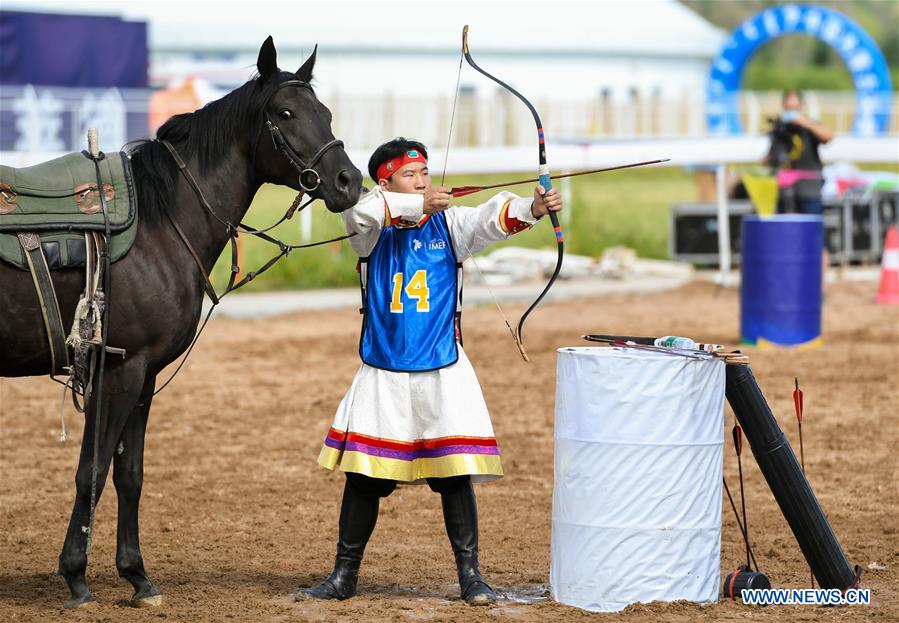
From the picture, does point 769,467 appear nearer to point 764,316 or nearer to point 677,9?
point 764,316

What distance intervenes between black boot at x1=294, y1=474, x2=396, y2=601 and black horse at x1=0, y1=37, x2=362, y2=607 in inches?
27.1

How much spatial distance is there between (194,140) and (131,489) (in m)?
1.46

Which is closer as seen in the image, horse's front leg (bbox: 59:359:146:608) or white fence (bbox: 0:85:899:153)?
horse's front leg (bbox: 59:359:146:608)

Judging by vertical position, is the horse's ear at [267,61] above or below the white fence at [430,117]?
below

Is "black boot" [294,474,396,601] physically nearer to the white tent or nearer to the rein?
the rein

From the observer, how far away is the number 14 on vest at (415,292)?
539 cm

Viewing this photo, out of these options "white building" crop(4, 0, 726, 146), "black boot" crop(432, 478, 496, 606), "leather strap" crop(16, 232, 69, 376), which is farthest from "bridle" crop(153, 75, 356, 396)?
"white building" crop(4, 0, 726, 146)

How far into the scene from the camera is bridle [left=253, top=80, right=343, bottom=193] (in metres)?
5.23

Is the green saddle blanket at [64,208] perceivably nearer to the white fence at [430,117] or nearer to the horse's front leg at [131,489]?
the horse's front leg at [131,489]

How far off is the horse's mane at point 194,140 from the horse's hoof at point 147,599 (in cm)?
151

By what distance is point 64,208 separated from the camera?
17.4 feet

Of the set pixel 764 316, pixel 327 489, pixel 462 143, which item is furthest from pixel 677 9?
pixel 327 489

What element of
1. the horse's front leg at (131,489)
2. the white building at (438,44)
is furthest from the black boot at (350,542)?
the white building at (438,44)

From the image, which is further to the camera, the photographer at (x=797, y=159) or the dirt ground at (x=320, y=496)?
the photographer at (x=797, y=159)
